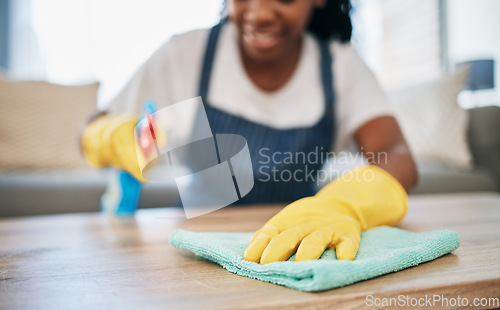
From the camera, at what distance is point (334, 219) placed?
0.47m

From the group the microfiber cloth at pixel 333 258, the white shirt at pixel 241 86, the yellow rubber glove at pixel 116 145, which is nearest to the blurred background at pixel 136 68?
the white shirt at pixel 241 86

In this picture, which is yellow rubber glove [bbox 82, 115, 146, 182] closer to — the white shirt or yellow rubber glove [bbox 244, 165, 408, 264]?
the white shirt

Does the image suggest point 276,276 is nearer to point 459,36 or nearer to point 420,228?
point 420,228

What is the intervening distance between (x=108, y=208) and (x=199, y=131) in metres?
0.29

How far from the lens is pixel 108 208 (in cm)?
97

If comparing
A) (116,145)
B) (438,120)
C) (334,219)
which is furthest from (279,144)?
(438,120)

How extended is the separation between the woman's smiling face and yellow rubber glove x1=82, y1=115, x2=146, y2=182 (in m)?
0.35

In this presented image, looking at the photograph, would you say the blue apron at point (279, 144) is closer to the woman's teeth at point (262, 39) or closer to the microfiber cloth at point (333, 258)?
the woman's teeth at point (262, 39)

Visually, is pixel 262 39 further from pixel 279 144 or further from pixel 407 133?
pixel 407 133

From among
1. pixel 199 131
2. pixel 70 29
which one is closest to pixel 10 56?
pixel 70 29

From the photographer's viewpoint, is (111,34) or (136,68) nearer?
(136,68)

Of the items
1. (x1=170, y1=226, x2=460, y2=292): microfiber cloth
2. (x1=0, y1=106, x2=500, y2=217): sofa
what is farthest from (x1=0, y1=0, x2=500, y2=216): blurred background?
(x1=170, y1=226, x2=460, y2=292): microfiber cloth

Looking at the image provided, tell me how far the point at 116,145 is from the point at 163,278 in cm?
47

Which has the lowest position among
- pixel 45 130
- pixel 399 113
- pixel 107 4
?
pixel 399 113
